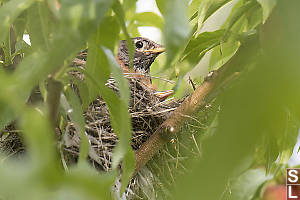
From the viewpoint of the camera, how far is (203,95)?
1159 millimetres

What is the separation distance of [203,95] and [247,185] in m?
0.28

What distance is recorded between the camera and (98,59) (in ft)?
2.61

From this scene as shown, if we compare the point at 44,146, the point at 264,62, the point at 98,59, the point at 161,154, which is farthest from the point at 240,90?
the point at 161,154

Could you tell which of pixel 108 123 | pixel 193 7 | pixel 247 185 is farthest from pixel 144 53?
pixel 247 185

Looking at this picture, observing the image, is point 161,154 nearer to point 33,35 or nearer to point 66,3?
point 33,35

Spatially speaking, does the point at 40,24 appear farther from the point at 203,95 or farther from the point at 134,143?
the point at 134,143

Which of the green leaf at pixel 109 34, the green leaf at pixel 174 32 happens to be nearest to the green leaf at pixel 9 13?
the green leaf at pixel 109 34

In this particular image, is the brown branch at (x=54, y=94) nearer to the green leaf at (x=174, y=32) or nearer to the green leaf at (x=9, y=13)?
the green leaf at (x=9, y=13)

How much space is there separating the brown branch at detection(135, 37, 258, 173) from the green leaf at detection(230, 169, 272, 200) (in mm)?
211

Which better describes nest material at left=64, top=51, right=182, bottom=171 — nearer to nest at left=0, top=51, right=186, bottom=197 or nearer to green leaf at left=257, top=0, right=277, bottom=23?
nest at left=0, top=51, right=186, bottom=197

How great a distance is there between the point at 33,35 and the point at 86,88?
0.25m

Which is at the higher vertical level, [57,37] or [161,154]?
[57,37]

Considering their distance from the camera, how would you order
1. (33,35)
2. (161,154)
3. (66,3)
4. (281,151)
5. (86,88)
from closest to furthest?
(66,3) < (33,35) < (86,88) < (281,151) < (161,154)

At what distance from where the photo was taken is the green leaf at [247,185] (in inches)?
37.7
